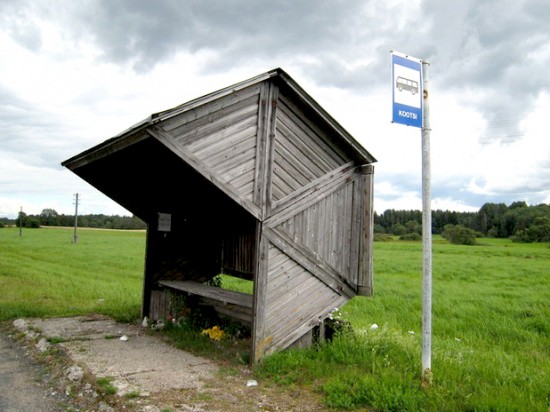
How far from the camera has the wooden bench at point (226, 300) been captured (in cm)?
700

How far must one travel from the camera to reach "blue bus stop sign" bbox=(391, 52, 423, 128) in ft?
16.5

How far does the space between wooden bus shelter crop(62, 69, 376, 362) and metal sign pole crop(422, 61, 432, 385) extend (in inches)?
69.2

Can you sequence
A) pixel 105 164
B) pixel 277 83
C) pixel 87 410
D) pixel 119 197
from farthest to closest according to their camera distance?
pixel 119 197 → pixel 105 164 → pixel 277 83 → pixel 87 410

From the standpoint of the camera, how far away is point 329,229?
7000 millimetres

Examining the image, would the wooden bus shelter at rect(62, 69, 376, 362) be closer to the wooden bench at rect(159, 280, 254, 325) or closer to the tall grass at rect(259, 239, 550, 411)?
the wooden bench at rect(159, 280, 254, 325)

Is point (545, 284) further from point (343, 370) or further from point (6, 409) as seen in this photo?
point (6, 409)

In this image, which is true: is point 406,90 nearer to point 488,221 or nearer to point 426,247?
point 426,247

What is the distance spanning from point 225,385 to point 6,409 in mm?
2298

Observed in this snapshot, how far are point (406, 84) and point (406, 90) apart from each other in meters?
0.07

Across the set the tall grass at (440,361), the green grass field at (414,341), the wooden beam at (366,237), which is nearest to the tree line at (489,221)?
the green grass field at (414,341)

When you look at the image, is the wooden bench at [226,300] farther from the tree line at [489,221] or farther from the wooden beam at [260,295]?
the tree line at [489,221]

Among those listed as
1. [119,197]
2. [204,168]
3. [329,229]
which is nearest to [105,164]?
[119,197]

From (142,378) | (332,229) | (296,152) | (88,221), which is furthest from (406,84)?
(88,221)

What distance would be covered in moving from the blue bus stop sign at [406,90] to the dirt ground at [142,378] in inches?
125
